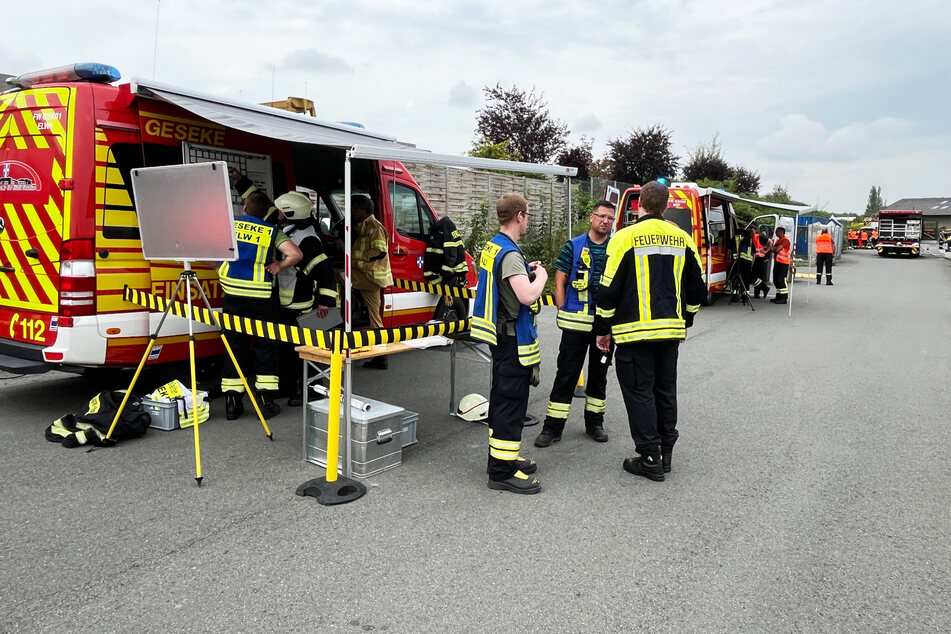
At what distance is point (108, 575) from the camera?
3.00 meters

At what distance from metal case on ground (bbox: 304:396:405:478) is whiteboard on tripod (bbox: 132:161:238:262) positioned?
1.22m

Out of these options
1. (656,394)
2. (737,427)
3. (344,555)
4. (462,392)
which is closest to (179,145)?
(462,392)

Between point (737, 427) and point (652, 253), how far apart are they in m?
2.12

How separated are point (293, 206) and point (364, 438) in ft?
7.85

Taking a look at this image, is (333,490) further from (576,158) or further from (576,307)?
(576,158)

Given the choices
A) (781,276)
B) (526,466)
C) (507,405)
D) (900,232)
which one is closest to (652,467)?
(526,466)

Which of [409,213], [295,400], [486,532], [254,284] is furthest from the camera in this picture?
[409,213]

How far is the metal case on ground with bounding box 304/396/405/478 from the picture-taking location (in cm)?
421

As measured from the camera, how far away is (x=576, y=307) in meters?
4.75

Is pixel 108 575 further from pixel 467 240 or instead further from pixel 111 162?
pixel 467 240

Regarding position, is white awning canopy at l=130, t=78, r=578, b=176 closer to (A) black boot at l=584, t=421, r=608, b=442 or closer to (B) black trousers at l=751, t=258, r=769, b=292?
(A) black boot at l=584, t=421, r=608, b=442

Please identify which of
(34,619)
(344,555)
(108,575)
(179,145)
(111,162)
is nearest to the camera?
(34,619)

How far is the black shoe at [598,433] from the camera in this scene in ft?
16.5

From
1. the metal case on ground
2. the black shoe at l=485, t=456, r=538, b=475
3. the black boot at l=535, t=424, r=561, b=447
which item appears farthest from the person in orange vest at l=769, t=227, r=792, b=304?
the metal case on ground
